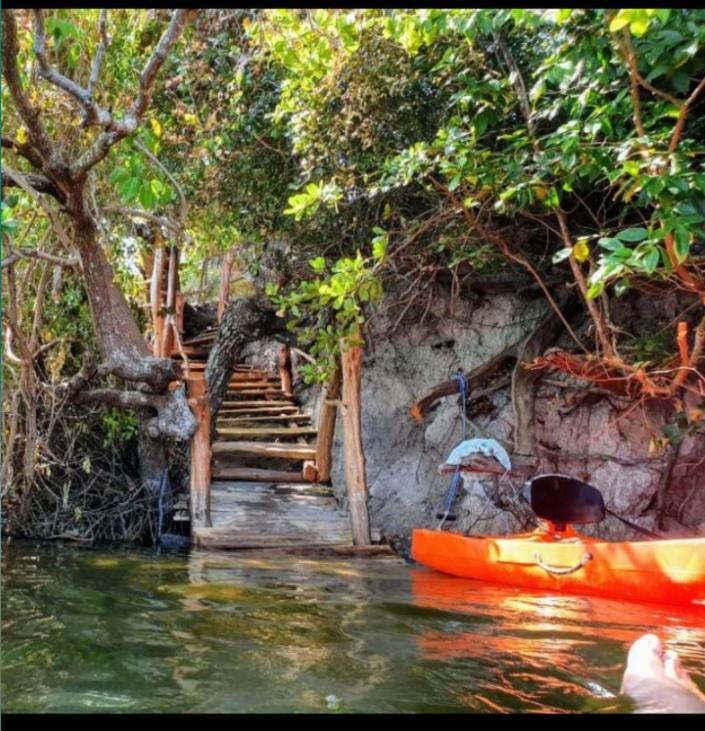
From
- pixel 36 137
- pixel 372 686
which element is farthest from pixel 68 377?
pixel 372 686

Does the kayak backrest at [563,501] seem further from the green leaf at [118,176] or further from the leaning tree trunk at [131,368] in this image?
the green leaf at [118,176]

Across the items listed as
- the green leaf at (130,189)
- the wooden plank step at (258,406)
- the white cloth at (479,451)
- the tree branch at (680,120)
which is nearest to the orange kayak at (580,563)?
the white cloth at (479,451)

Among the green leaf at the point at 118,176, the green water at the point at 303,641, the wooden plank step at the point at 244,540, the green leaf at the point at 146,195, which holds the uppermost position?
the green leaf at the point at 118,176

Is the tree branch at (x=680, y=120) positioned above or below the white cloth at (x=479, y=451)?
above

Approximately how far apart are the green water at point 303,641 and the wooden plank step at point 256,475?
2.54 metres

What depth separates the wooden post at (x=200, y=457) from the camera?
7.51 meters

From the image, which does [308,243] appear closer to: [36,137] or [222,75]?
[222,75]

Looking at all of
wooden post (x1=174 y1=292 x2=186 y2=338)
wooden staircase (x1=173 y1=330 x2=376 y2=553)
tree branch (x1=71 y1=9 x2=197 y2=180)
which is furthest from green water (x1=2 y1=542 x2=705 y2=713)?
wooden post (x1=174 y1=292 x2=186 y2=338)

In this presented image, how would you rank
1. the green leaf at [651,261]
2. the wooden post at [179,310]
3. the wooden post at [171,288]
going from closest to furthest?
the green leaf at [651,261] → the wooden post at [171,288] → the wooden post at [179,310]

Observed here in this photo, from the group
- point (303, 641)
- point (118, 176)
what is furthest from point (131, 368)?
point (303, 641)

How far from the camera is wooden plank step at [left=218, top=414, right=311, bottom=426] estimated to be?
1062 centimetres

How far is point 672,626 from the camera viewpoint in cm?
462

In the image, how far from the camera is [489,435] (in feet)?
27.6

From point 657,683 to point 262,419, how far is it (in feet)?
26.1
